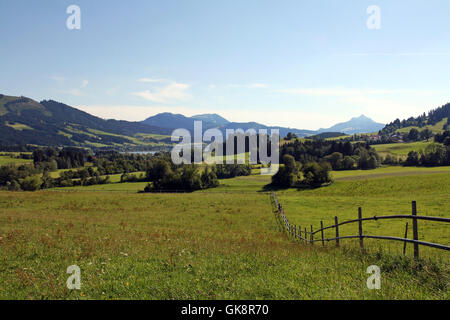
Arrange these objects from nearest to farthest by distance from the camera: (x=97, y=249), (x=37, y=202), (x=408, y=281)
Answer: (x=408, y=281) → (x=97, y=249) → (x=37, y=202)

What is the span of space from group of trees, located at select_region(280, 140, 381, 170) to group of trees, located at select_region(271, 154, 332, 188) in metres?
35.7

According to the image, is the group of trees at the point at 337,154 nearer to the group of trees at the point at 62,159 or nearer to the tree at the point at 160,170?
the tree at the point at 160,170

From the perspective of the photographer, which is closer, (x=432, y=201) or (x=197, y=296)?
(x=197, y=296)

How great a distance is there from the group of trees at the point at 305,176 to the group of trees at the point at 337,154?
3567 centimetres

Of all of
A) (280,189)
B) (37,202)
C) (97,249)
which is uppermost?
(97,249)

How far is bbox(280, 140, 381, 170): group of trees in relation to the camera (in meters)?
121

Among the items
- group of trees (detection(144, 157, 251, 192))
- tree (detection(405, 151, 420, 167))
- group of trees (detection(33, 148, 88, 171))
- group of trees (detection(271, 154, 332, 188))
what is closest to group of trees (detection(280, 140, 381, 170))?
tree (detection(405, 151, 420, 167))

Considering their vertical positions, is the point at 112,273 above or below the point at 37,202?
above

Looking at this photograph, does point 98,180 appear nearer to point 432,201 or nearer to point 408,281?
point 432,201

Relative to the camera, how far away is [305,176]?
9250cm

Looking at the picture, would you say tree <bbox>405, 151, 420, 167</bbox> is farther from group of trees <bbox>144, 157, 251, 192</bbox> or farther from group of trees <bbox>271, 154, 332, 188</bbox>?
group of trees <bbox>144, 157, 251, 192</bbox>

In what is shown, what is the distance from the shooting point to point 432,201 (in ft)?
146
